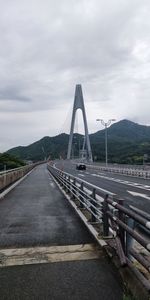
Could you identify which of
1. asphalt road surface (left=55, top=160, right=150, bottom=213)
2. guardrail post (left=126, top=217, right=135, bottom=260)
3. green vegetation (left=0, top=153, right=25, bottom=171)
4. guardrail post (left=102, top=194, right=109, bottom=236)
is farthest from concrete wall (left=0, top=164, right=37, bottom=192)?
green vegetation (left=0, top=153, right=25, bottom=171)

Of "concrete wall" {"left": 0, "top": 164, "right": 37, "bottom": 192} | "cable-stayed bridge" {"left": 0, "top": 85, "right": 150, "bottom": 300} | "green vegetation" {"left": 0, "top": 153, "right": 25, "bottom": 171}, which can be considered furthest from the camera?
"green vegetation" {"left": 0, "top": 153, "right": 25, "bottom": 171}

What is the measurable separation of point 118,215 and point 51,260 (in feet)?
4.95

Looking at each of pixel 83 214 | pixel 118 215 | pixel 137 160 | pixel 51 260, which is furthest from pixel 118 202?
pixel 137 160

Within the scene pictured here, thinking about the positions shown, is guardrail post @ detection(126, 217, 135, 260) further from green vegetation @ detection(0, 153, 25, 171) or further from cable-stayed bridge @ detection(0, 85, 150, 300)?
green vegetation @ detection(0, 153, 25, 171)

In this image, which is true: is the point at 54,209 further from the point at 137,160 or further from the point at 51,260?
the point at 137,160

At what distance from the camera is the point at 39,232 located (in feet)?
29.0

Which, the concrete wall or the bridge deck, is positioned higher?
the concrete wall

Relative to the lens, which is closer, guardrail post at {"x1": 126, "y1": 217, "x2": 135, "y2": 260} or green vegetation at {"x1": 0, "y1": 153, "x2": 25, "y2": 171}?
guardrail post at {"x1": 126, "y1": 217, "x2": 135, "y2": 260}

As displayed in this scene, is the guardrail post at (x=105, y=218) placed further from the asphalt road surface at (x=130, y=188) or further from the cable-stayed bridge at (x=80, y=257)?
the asphalt road surface at (x=130, y=188)

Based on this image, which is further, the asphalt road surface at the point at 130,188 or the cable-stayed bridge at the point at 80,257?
the asphalt road surface at the point at 130,188

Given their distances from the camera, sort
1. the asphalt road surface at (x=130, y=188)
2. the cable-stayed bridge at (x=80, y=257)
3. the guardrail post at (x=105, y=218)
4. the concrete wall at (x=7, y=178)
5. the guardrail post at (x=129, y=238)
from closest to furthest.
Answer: the cable-stayed bridge at (x=80, y=257) < the guardrail post at (x=129, y=238) < the guardrail post at (x=105, y=218) < the asphalt road surface at (x=130, y=188) < the concrete wall at (x=7, y=178)

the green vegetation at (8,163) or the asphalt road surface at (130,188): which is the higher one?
the green vegetation at (8,163)

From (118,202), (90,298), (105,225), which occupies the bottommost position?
(90,298)

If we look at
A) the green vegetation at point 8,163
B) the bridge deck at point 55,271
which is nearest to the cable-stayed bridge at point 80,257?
the bridge deck at point 55,271
